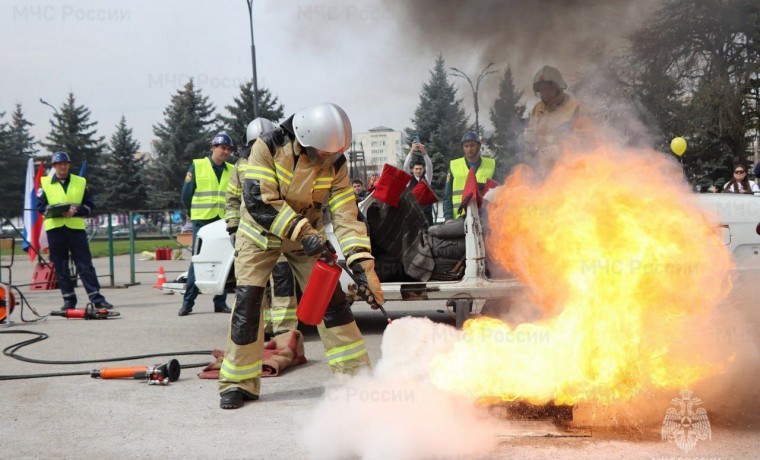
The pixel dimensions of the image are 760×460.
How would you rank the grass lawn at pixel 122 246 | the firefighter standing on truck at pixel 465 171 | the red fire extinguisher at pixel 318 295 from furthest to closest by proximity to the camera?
the grass lawn at pixel 122 246 < the firefighter standing on truck at pixel 465 171 < the red fire extinguisher at pixel 318 295

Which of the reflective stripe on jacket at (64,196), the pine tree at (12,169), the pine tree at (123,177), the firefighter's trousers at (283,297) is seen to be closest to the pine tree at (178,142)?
the pine tree at (123,177)

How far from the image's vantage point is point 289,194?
4.94 m

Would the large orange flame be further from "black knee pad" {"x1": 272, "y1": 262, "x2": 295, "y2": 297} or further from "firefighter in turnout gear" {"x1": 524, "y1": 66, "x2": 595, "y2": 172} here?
"black knee pad" {"x1": 272, "y1": 262, "x2": 295, "y2": 297}

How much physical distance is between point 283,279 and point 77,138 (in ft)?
176

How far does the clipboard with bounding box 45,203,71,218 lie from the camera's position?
9500mm

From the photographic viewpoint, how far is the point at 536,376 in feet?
13.9

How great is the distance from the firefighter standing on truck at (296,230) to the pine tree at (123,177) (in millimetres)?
50429

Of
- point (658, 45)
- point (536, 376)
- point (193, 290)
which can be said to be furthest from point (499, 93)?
point (193, 290)

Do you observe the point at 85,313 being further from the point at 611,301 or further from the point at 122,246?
the point at 122,246

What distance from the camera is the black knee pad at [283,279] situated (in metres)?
6.92

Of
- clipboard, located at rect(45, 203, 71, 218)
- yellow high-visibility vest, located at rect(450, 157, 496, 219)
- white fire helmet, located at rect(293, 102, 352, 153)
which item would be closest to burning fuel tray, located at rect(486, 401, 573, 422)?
white fire helmet, located at rect(293, 102, 352, 153)

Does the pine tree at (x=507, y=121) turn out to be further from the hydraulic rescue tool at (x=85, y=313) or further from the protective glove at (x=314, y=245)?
the hydraulic rescue tool at (x=85, y=313)

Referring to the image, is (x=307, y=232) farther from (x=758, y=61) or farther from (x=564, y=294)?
(x=758, y=61)

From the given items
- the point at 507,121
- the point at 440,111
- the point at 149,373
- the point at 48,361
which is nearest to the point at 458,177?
the point at 507,121
